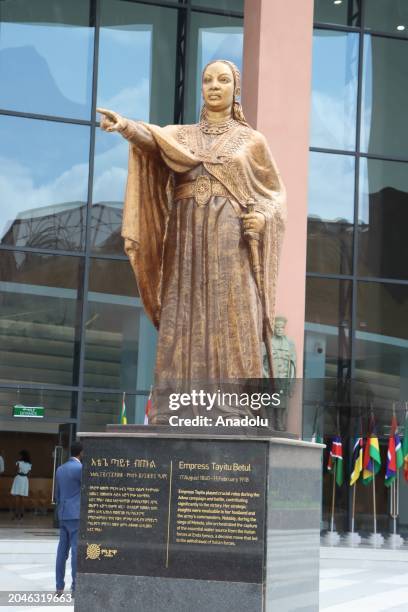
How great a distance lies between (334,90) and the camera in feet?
64.5

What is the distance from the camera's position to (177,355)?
6.84 meters

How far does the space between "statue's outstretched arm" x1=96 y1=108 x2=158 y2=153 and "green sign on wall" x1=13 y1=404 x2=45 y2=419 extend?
10543mm

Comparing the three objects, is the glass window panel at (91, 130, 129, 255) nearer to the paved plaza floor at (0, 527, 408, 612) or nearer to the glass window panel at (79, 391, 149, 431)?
the glass window panel at (79, 391, 149, 431)

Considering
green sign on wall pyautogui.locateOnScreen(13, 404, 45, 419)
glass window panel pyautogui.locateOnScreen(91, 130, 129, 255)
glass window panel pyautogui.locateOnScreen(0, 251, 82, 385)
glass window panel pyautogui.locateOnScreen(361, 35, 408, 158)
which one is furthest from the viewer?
glass window panel pyautogui.locateOnScreen(361, 35, 408, 158)

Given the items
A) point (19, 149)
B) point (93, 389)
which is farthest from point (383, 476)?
point (19, 149)

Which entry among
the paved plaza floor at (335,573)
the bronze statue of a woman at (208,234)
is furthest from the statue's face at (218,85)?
the paved plaza floor at (335,573)

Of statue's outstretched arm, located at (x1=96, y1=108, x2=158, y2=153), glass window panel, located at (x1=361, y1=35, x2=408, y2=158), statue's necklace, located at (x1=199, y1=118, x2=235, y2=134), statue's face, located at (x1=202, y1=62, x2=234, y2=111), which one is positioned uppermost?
glass window panel, located at (x1=361, y1=35, x2=408, y2=158)

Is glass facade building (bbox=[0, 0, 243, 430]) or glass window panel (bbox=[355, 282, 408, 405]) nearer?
glass facade building (bbox=[0, 0, 243, 430])

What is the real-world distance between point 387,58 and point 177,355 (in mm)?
14363

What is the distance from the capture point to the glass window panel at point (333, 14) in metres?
19.8

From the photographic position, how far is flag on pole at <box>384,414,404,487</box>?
684 inches

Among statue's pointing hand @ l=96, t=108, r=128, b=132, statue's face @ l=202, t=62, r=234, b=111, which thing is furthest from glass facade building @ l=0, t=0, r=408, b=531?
statue's pointing hand @ l=96, t=108, r=128, b=132

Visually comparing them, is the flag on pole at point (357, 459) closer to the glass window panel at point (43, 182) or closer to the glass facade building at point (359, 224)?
the glass facade building at point (359, 224)

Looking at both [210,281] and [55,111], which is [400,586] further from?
[55,111]
